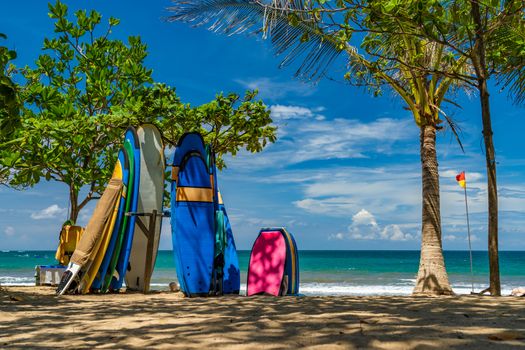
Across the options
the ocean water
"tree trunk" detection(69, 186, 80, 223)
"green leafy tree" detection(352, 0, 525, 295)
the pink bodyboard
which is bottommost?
the ocean water

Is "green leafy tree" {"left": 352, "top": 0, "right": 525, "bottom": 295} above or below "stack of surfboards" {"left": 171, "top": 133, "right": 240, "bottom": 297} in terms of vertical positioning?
above

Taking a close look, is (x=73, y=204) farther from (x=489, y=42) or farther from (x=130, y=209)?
(x=489, y=42)

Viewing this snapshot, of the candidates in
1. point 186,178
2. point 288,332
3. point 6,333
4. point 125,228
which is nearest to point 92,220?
point 125,228

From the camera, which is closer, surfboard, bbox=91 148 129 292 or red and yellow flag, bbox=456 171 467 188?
surfboard, bbox=91 148 129 292

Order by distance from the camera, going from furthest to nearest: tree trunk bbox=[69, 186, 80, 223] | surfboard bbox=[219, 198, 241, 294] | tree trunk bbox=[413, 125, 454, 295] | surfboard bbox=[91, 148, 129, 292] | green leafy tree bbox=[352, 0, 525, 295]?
tree trunk bbox=[69, 186, 80, 223] → tree trunk bbox=[413, 125, 454, 295] → surfboard bbox=[219, 198, 241, 294] → surfboard bbox=[91, 148, 129, 292] → green leafy tree bbox=[352, 0, 525, 295]

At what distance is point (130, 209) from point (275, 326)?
16.2 feet

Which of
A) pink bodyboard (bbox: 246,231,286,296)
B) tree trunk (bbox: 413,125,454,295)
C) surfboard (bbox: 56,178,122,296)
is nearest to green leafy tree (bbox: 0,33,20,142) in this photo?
surfboard (bbox: 56,178,122,296)

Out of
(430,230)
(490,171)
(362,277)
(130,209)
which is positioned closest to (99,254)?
(130,209)

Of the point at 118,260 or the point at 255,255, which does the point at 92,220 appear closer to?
the point at 118,260

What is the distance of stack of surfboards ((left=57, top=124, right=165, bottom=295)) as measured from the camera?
768 cm

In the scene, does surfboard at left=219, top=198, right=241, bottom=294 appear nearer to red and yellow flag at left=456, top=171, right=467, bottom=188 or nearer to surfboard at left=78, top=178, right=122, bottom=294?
surfboard at left=78, top=178, right=122, bottom=294

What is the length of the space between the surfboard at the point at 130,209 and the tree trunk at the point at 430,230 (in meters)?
5.37

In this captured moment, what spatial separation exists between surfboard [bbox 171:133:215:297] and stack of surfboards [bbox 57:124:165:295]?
0.73m

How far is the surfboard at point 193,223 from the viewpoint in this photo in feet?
24.7
